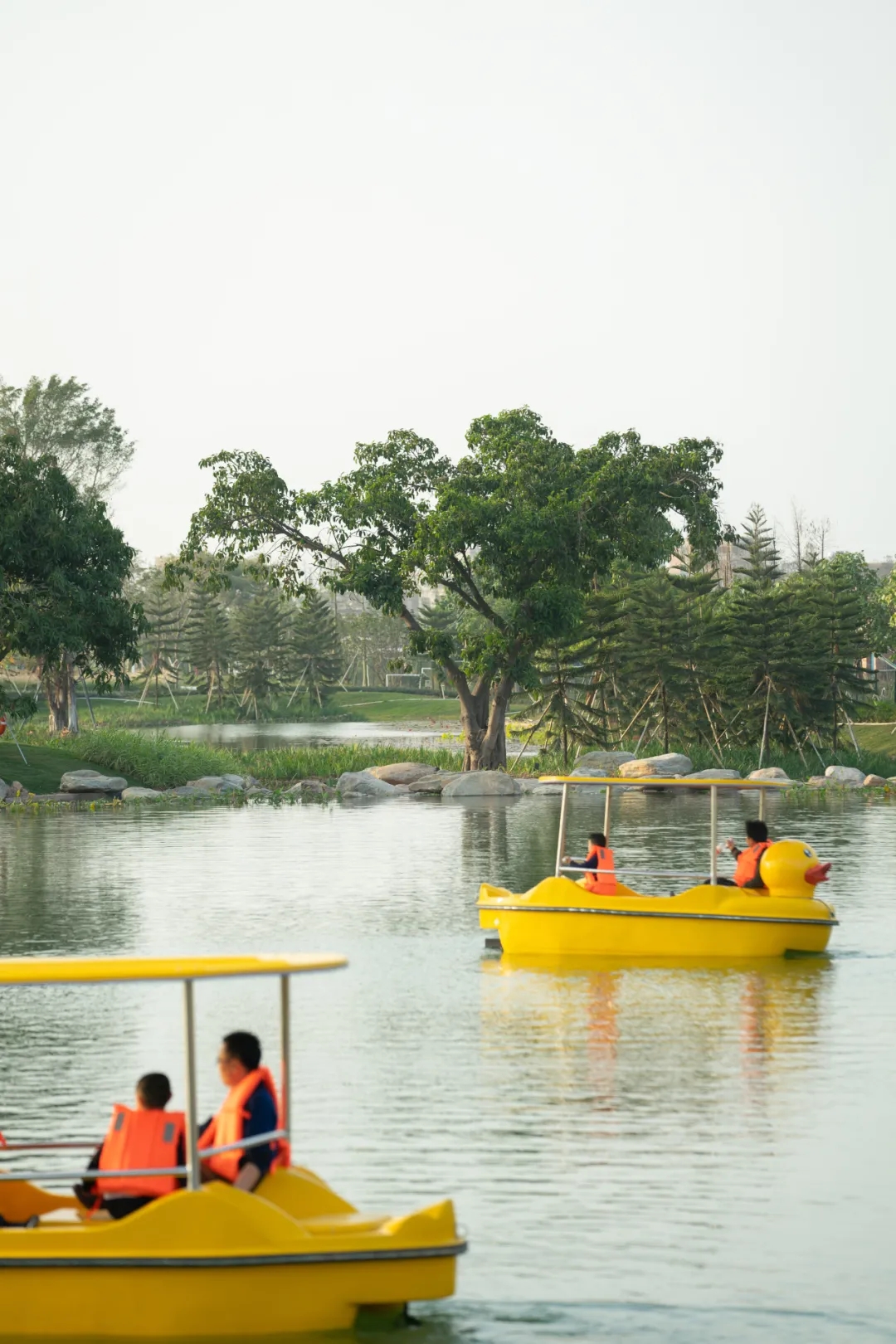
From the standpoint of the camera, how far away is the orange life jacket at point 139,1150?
8.70m

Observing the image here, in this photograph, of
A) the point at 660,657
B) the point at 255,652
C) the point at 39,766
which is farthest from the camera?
the point at 255,652

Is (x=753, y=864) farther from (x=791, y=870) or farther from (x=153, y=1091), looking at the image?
(x=153, y=1091)

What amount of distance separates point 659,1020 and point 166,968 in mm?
8888

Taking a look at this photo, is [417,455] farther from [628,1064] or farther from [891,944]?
[628,1064]

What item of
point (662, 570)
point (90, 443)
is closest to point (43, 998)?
point (662, 570)

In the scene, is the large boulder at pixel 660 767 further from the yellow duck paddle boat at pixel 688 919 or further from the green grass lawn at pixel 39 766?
the yellow duck paddle boat at pixel 688 919

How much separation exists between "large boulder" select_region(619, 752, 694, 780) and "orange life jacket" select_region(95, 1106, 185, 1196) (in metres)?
43.9

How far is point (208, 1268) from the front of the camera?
8.21 m

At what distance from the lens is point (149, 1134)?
8.76 meters

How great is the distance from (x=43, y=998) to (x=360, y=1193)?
8478 millimetres

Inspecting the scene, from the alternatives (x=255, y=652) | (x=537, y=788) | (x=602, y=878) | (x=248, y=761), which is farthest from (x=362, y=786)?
(x=255, y=652)

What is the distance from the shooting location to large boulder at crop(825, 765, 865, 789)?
53.1 m

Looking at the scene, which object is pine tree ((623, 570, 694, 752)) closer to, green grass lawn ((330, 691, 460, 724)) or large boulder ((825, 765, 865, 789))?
large boulder ((825, 765, 865, 789))

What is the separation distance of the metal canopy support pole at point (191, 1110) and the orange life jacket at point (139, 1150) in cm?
19
